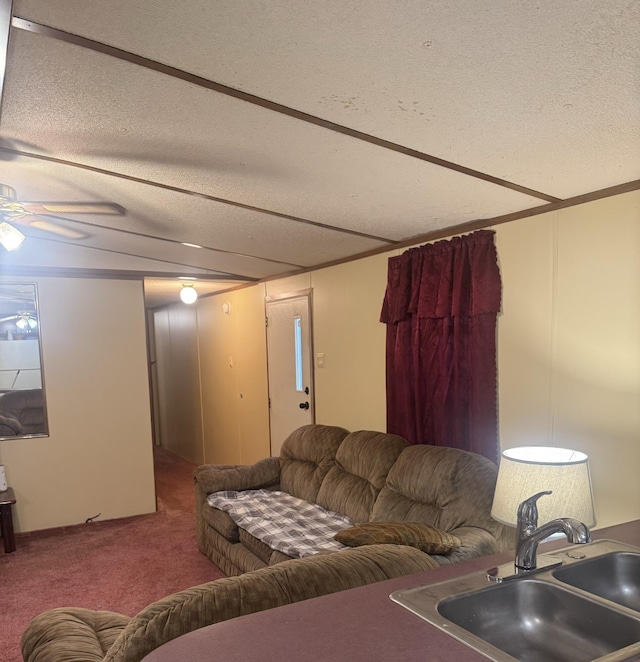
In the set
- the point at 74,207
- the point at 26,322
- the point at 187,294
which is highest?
the point at 74,207

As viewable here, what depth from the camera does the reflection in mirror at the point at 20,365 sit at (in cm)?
441

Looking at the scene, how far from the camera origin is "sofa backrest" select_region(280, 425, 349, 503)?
373cm

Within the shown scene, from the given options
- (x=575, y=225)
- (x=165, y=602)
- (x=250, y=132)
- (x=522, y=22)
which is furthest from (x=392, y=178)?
(x=165, y=602)

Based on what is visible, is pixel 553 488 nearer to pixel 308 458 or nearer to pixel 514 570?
pixel 514 570

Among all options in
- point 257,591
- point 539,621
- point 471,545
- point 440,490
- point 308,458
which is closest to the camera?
point 539,621

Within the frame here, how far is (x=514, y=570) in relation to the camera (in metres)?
1.44

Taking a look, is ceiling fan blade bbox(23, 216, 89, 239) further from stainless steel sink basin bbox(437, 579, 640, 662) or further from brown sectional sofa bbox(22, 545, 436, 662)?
stainless steel sink basin bbox(437, 579, 640, 662)

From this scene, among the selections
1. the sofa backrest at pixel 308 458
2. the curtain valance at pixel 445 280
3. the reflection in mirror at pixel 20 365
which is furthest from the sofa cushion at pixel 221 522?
the reflection in mirror at pixel 20 365

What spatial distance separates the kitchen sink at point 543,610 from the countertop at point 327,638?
0.23 feet

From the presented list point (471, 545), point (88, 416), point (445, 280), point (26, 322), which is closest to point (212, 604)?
point (471, 545)

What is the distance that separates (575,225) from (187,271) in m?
3.61

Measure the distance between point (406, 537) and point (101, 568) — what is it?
2.68 m

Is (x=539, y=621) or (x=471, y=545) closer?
(x=539, y=621)

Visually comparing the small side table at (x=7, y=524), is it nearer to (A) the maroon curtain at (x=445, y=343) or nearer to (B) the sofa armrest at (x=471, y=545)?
(A) the maroon curtain at (x=445, y=343)
